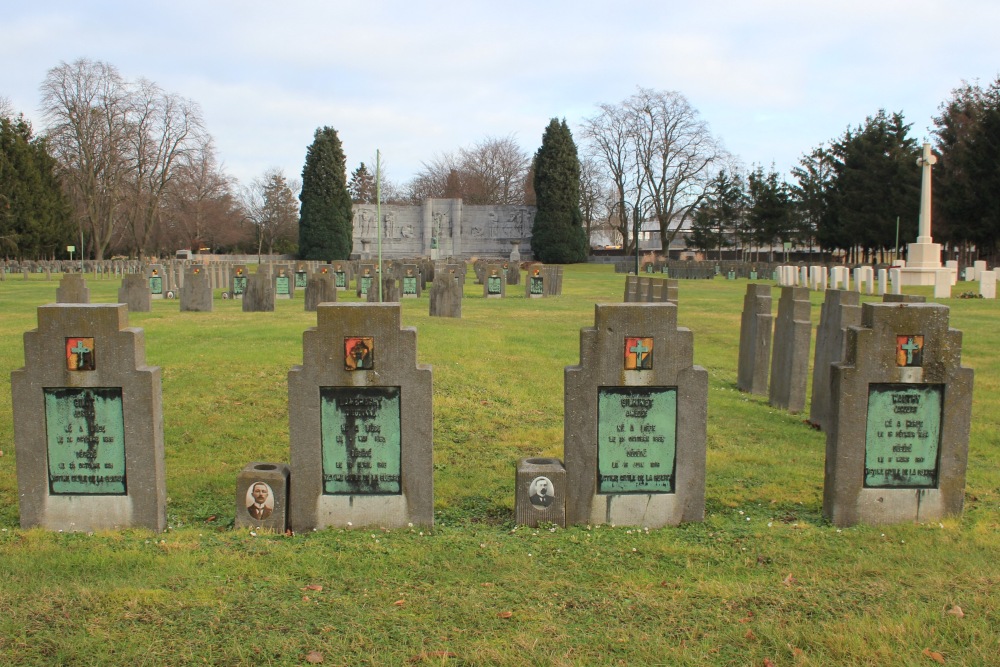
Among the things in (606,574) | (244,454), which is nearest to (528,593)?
(606,574)

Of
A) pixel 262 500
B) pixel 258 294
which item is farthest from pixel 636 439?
pixel 258 294

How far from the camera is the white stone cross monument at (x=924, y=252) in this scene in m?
32.5

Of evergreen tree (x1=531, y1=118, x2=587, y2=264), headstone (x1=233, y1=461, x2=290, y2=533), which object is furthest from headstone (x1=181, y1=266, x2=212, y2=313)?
evergreen tree (x1=531, y1=118, x2=587, y2=264)

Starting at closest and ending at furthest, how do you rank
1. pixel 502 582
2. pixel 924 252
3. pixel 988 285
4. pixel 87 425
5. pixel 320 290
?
pixel 502 582 → pixel 87 425 → pixel 320 290 → pixel 988 285 → pixel 924 252

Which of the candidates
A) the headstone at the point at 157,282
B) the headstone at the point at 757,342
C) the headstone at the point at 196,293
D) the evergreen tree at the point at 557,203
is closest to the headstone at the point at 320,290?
the headstone at the point at 196,293

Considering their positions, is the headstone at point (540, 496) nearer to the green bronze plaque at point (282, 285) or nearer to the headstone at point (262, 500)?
the headstone at point (262, 500)

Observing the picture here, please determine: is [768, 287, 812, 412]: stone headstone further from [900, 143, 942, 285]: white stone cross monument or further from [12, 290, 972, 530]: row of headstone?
[900, 143, 942, 285]: white stone cross monument

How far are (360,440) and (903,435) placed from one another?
3754 mm

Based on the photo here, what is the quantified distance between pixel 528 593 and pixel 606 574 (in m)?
0.54

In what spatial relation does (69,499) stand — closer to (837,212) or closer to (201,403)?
(201,403)

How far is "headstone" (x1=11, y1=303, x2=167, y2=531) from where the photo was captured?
542 cm

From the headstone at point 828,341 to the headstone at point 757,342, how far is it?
3.36 ft

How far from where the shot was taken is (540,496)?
5637 mm

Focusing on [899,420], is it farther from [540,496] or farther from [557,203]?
[557,203]
